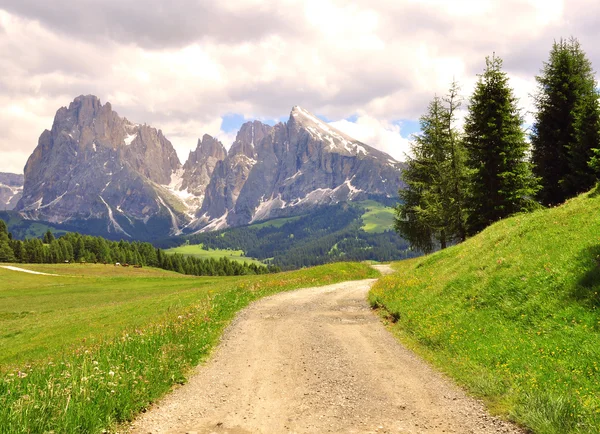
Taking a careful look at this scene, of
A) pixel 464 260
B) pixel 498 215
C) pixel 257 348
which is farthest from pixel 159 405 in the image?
pixel 498 215

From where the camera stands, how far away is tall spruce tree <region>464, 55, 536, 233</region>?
33.8m

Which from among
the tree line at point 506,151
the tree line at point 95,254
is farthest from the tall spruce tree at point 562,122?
the tree line at point 95,254

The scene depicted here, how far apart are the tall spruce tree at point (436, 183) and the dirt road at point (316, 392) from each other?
30.2 meters

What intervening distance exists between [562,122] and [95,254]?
18265 cm

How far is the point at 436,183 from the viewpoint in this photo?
44.2 metres

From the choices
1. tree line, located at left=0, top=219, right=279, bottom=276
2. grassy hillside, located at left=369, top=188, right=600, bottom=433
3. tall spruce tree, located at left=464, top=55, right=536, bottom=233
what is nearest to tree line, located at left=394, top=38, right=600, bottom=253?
tall spruce tree, located at left=464, top=55, right=536, bottom=233

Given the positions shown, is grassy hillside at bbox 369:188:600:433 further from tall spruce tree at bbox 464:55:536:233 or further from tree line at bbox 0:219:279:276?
tree line at bbox 0:219:279:276

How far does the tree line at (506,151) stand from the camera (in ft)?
112

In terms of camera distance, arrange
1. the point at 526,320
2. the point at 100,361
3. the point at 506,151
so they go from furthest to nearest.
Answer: the point at 506,151
the point at 526,320
the point at 100,361

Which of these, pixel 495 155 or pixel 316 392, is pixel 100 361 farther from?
pixel 495 155

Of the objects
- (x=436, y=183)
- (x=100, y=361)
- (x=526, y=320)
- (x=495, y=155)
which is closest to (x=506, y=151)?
(x=495, y=155)

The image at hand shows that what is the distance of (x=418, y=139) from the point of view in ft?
158

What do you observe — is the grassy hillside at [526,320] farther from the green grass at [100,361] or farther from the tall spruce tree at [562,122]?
the tall spruce tree at [562,122]

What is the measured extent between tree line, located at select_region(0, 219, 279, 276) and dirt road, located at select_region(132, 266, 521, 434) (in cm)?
15669
